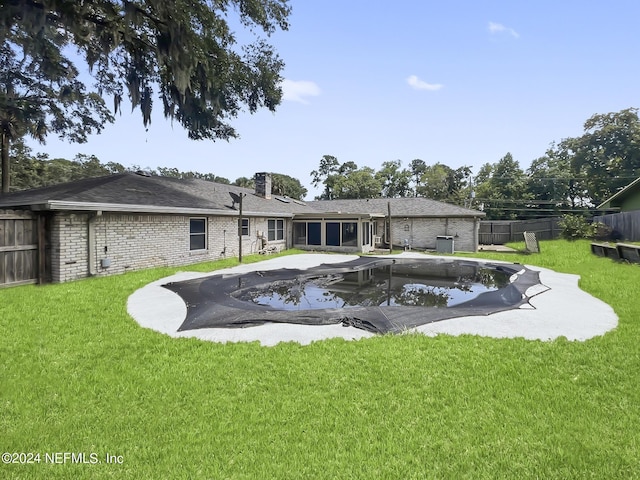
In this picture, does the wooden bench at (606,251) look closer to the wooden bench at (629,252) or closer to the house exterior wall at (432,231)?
the wooden bench at (629,252)

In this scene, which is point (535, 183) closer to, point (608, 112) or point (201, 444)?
point (608, 112)

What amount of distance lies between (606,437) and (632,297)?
589cm

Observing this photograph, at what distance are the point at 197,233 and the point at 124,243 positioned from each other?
308 centimetres

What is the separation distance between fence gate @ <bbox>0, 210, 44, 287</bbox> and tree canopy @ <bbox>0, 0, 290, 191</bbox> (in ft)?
14.3

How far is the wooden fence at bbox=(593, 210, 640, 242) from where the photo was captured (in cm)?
1499

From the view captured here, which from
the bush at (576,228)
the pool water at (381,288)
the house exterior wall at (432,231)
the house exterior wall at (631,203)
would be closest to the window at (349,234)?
the house exterior wall at (432,231)

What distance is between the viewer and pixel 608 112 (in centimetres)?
3412

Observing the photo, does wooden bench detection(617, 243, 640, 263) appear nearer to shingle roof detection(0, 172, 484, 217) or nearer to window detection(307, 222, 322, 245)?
shingle roof detection(0, 172, 484, 217)

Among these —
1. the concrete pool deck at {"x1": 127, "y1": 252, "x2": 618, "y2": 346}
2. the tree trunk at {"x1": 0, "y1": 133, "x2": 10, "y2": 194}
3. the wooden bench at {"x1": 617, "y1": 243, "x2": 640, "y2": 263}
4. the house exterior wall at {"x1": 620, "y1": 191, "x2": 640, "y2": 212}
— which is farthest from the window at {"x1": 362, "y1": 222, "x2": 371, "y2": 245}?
the tree trunk at {"x1": 0, "y1": 133, "x2": 10, "y2": 194}

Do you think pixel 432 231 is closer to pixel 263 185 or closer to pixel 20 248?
pixel 263 185

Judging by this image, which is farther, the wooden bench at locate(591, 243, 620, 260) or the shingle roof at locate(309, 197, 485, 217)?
the shingle roof at locate(309, 197, 485, 217)

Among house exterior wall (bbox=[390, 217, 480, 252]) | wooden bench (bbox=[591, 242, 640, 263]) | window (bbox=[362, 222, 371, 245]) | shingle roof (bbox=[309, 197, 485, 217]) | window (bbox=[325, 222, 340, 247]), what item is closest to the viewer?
wooden bench (bbox=[591, 242, 640, 263])

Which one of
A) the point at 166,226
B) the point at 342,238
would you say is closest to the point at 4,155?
the point at 166,226

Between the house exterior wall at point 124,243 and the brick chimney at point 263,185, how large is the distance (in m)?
5.81
